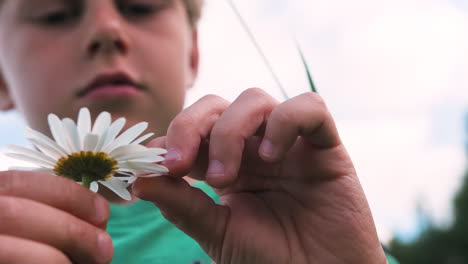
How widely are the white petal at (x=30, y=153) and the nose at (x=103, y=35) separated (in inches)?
18.2

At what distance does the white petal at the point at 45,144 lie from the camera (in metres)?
0.41

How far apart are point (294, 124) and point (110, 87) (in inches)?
18.8

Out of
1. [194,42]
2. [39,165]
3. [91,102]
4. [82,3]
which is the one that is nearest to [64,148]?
[39,165]

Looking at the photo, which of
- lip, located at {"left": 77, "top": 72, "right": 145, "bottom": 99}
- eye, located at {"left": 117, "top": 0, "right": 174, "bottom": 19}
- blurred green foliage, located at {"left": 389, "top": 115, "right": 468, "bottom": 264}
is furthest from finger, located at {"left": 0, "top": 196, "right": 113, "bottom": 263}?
blurred green foliage, located at {"left": 389, "top": 115, "right": 468, "bottom": 264}

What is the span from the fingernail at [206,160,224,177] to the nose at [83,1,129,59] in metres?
0.48

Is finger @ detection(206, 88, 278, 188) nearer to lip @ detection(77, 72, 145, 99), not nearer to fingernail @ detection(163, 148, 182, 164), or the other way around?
fingernail @ detection(163, 148, 182, 164)

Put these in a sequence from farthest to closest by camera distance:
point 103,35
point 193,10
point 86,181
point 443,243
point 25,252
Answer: point 443,243 → point 193,10 → point 103,35 → point 86,181 → point 25,252

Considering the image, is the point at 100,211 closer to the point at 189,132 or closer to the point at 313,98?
the point at 189,132

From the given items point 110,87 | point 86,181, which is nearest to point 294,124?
point 86,181

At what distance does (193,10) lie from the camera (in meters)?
1.35

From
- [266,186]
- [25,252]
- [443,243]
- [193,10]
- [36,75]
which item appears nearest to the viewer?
[25,252]

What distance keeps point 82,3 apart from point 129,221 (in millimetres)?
487

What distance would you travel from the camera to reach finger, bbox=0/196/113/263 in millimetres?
359

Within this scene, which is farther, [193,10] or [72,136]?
[193,10]
